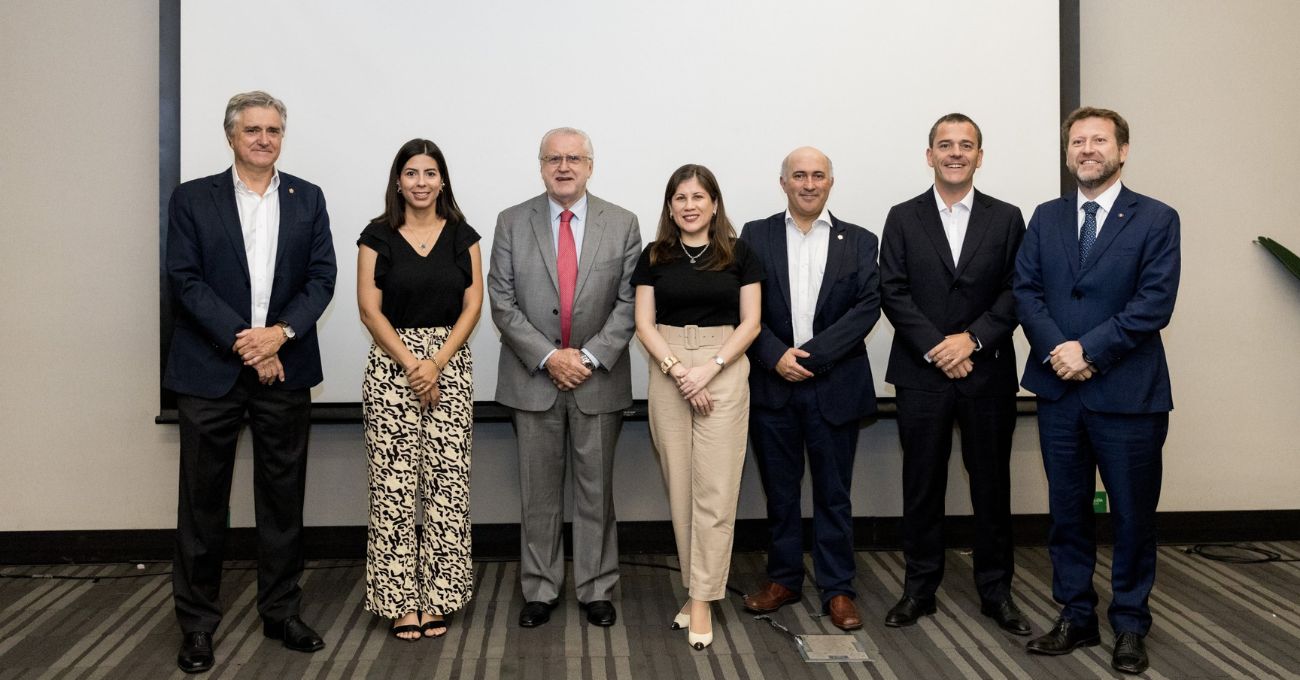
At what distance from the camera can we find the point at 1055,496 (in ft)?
10.5

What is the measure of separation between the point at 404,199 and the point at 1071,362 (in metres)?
2.21

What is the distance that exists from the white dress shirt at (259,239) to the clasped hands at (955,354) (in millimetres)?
2194

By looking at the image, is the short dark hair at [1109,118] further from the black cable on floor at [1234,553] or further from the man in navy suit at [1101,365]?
the black cable on floor at [1234,553]

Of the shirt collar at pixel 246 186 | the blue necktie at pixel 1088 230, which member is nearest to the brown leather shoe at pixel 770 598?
the blue necktie at pixel 1088 230

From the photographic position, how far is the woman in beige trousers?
3.22 meters

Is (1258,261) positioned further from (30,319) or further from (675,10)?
(30,319)

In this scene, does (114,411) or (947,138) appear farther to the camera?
(114,411)

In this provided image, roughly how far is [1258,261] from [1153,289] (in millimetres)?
1868

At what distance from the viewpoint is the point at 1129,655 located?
2.99 metres

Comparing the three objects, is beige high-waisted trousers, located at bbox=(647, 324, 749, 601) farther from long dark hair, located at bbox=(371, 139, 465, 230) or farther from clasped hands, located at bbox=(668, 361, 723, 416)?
long dark hair, located at bbox=(371, 139, 465, 230)

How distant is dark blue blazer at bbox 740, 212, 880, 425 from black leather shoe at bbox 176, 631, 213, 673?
1.94 metres

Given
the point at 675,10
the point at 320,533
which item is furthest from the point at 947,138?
the point at 320,533

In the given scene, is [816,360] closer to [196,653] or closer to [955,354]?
[955,354]

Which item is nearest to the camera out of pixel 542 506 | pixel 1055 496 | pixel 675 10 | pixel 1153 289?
pixel 1153 289
